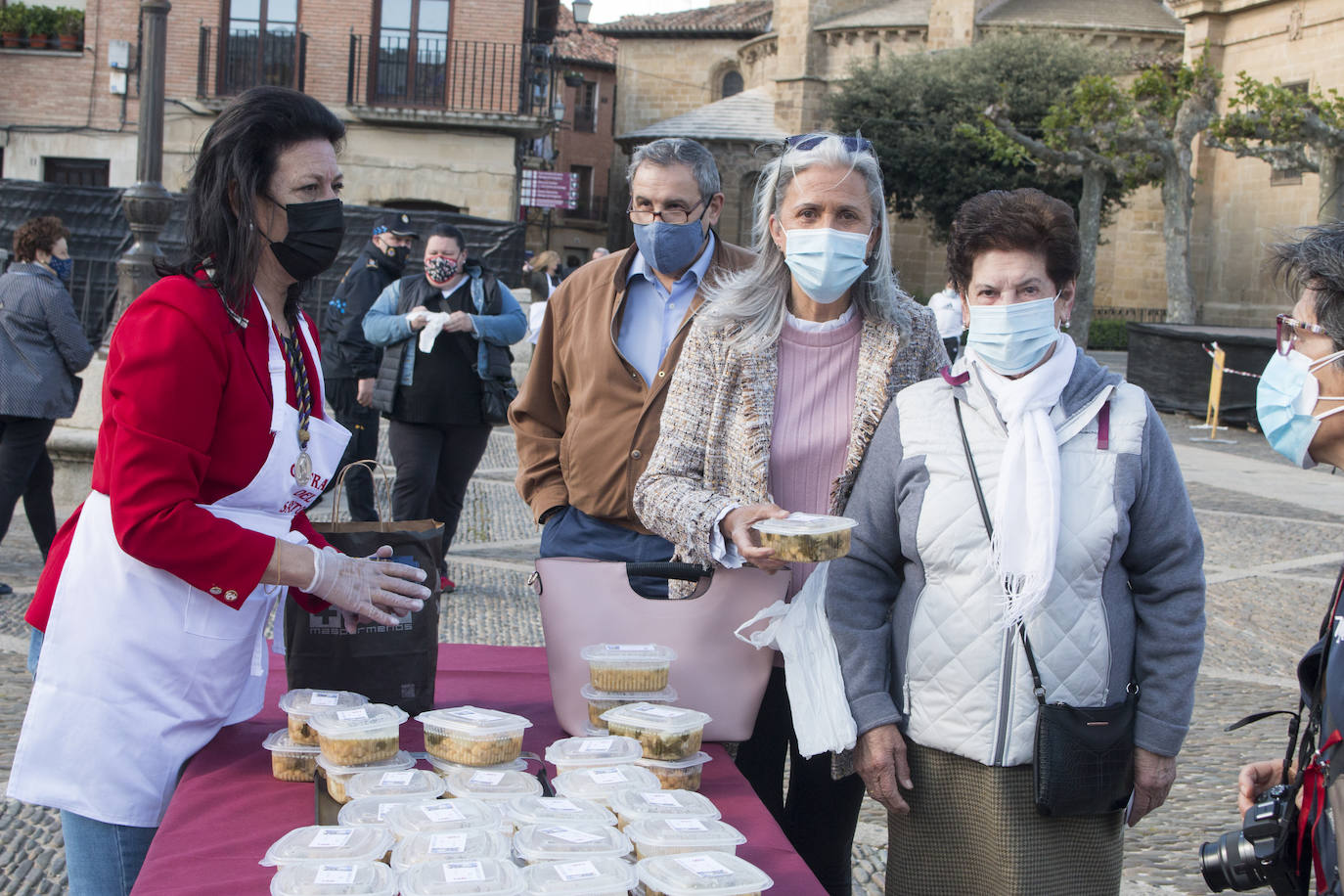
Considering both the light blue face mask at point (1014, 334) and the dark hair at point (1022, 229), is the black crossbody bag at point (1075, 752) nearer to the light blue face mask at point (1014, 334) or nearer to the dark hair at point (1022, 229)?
the light blue face mask at point (1014, 334)

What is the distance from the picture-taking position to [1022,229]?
2404 mm

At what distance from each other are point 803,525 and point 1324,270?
0.99m

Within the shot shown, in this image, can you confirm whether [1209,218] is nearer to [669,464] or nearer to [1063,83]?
[1063,83]

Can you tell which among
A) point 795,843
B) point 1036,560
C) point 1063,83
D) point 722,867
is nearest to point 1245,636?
point 795,843

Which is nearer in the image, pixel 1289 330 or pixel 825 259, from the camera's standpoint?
pixel 1289 330

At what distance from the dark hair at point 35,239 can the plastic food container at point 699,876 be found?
262 inches

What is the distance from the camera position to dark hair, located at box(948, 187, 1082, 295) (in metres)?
2.40

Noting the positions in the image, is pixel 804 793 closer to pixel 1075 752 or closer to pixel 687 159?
pixel 1075 752

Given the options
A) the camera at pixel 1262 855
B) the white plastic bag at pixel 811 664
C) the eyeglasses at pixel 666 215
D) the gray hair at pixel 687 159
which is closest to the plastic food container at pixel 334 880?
the white plastic bag at pixel 811 664

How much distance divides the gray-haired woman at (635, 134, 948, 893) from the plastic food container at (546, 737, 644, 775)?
0.50 meters

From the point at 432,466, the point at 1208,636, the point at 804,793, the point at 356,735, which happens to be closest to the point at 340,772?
the point at 356,735

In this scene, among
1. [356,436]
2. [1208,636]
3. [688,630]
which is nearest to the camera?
[688,630]

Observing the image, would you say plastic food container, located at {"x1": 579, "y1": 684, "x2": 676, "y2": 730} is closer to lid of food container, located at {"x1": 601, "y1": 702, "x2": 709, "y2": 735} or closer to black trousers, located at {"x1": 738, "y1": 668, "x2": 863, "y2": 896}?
lid of food container, located at {"x1": 601, "y1": 702, "x2": 709, "y2": 735}

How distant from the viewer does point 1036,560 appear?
2.21m
